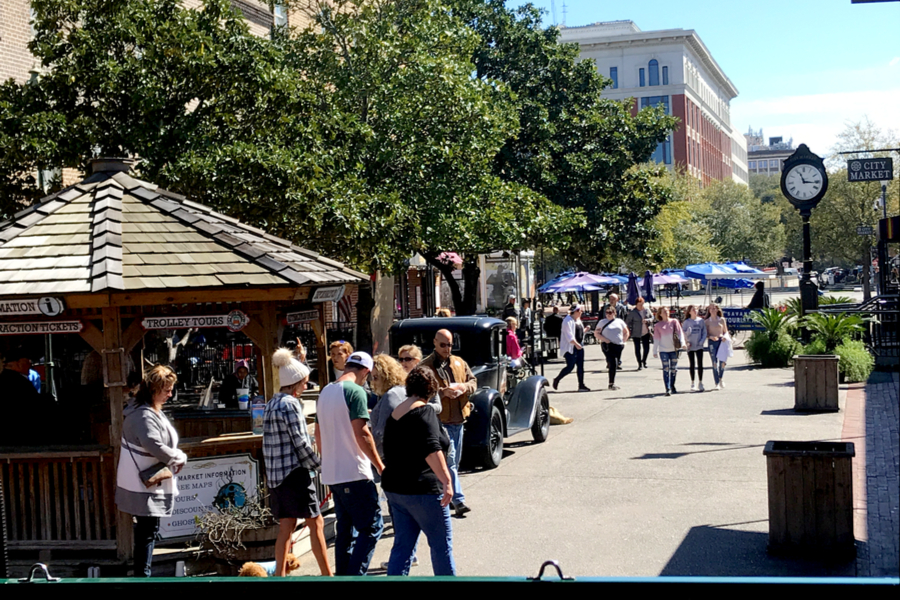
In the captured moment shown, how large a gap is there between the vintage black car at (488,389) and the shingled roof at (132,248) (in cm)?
286

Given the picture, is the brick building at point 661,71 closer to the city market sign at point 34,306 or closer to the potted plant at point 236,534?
the potted plant at point 236,534

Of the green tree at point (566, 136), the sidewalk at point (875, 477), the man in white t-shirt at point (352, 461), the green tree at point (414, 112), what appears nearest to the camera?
the man in white t-shirt at point (352, 461)

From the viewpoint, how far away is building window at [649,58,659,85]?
9275 centimetres

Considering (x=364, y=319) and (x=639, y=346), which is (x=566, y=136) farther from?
(x=364, y=319)

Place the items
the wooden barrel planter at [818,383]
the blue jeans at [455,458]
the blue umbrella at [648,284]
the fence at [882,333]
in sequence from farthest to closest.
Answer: the blue umbrella at [648,284]
the fence at [882,333]
the wooden barrel planter at [818,383]
the blue jeans at [455,458]

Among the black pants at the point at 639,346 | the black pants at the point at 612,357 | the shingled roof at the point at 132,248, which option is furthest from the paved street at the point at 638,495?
the black pants at the point at 639,346

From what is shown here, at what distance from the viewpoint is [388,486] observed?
6594mm

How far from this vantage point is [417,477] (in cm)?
651

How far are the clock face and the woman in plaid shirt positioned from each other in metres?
14.2

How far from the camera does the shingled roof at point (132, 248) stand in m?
8.23

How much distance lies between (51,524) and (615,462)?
662 centimetres

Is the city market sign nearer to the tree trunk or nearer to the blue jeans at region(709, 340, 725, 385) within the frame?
the blue jeans at region(709, 340, 725, 385)

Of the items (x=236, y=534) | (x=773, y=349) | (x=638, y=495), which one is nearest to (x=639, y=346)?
(x=773, y=349)

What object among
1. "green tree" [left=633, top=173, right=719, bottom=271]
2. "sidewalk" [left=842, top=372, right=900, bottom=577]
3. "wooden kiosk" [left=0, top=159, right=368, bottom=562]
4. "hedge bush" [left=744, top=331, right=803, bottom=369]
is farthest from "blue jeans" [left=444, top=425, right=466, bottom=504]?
"green tree" [left=633, top=173, right=719, bottom=271]
